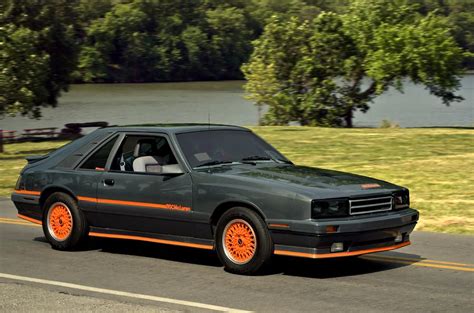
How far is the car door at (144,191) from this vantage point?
9359 mm

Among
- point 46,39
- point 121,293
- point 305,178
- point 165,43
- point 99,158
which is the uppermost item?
point 165,43

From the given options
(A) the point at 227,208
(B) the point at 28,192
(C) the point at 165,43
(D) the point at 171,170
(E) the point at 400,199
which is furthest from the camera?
(C) the point at 165,43

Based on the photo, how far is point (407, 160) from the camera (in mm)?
21984

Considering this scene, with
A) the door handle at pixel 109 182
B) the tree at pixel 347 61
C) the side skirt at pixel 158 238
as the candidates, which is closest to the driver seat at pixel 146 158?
the door handle at pixel 109 182

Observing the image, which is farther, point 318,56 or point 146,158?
point 318,56

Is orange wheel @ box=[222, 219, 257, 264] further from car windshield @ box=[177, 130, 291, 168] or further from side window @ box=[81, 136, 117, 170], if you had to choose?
side window @ box=[81, 136, 117, 170]

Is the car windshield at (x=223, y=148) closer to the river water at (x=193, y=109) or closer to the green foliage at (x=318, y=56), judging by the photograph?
the green foliage at (x=318, y=56)

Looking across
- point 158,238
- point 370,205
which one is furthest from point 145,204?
point 370,205

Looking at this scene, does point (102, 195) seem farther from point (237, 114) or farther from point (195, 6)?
point (195, 6)

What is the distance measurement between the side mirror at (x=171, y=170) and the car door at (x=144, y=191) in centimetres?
1

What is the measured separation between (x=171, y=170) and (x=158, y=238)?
740mm

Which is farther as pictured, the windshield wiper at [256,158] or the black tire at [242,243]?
the windshield wiper at [256,158]

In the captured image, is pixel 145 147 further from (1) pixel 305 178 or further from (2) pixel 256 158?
(1) pixel 305 178

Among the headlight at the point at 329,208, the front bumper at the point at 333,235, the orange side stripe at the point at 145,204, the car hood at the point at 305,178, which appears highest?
the car hood at the point at 305,178
